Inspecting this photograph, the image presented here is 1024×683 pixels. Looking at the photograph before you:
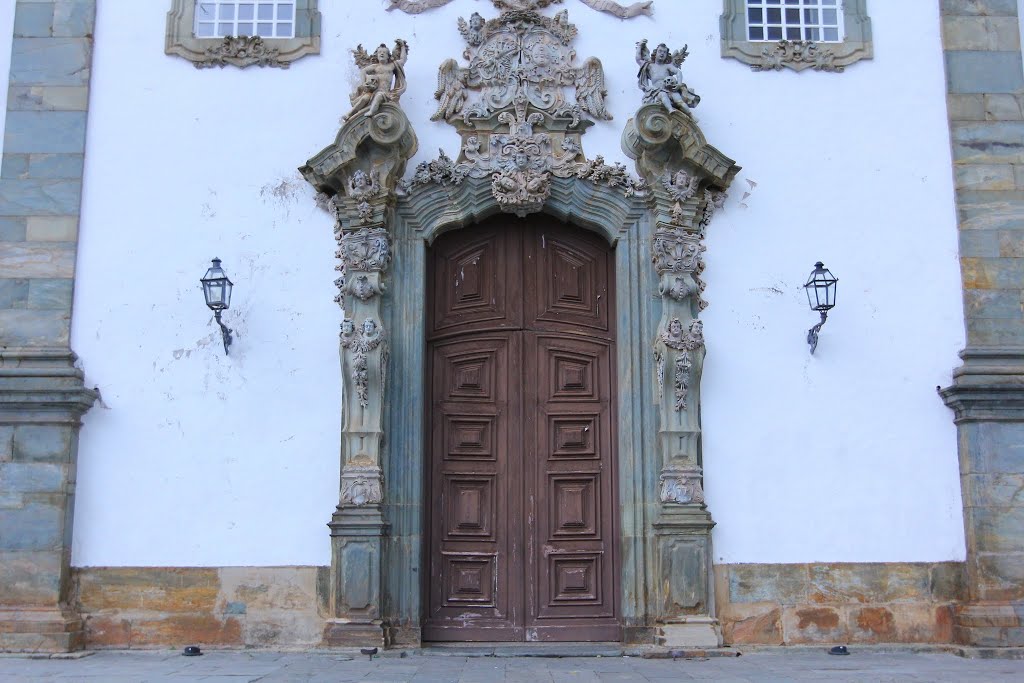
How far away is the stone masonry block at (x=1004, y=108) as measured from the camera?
9.73 m

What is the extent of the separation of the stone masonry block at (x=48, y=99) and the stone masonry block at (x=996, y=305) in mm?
7312

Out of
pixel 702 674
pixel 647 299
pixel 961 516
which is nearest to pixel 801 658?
pixel 702 674

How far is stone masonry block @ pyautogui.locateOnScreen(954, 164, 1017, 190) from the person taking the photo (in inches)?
380

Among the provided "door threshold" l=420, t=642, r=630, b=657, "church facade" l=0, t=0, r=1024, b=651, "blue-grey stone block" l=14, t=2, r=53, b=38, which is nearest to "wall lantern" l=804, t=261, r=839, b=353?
"church facade" l=0, t=0, r=1024, b=651

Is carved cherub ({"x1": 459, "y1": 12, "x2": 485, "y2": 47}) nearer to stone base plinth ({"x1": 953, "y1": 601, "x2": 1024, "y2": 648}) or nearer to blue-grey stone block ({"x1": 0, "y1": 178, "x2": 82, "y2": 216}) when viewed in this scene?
blue-grey stone block ({"x1": 0, "y1": 178, "x2": 82, "y2": 216})

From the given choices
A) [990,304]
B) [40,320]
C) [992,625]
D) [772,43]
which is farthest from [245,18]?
[992,625]

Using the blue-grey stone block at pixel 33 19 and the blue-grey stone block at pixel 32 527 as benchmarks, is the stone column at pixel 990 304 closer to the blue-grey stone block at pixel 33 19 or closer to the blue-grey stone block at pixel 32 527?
the blue-grey stone block at pixel 32 527

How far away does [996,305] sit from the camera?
9.47 meters

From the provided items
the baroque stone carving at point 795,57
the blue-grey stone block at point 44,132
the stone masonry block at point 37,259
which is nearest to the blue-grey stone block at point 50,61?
the blue-grey stone block at point 44,132

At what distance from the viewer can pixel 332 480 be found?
913 cm

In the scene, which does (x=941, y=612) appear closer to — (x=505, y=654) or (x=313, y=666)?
(x=505, y=654)

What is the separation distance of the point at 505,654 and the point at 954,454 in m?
3.83

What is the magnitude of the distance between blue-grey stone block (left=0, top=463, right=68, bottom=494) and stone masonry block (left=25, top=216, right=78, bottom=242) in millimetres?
1795

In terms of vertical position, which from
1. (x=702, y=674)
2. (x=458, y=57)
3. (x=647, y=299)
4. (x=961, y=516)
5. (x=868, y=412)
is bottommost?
(x=702, y=674)
